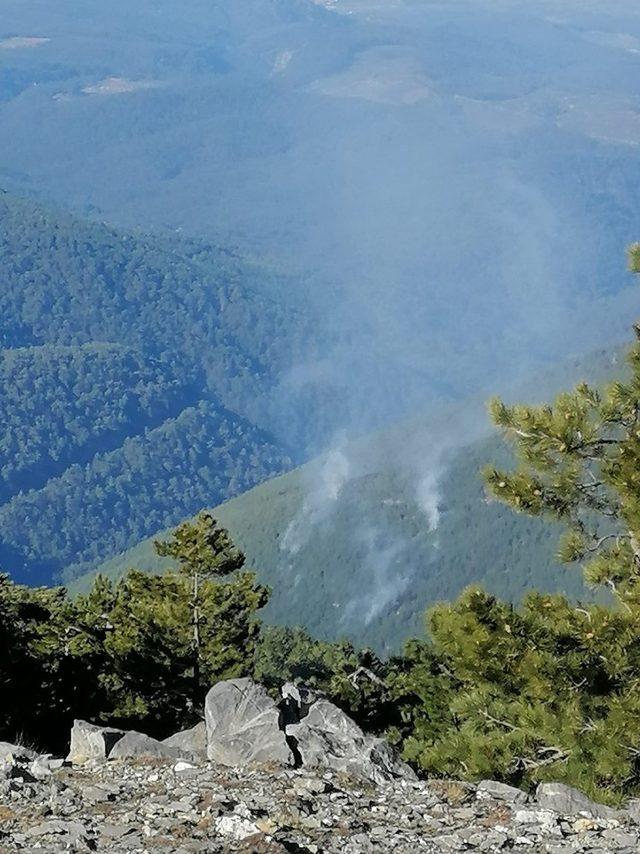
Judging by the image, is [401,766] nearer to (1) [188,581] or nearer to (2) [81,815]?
(2) [81,815]

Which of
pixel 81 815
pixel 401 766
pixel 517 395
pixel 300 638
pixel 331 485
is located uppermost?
pixel 81 815

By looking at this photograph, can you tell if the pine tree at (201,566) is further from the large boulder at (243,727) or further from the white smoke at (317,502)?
the white smoke at (317,502)

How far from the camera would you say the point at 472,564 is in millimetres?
154750

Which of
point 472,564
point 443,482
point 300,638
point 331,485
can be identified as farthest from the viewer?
point 331,485

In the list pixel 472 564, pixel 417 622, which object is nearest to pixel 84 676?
pixel 417 622

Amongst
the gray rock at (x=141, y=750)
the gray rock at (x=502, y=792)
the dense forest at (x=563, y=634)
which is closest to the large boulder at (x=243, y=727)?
the gray rock at (x=141, y=750)

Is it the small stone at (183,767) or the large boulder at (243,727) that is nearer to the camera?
the small stone at (183,767)

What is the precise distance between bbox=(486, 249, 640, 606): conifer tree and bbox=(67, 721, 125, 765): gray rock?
6.21 m

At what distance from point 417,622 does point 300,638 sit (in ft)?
308

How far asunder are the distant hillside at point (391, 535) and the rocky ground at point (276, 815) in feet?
414

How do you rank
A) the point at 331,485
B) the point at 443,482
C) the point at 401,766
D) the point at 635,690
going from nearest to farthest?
the point at 635,690 → the point at 401,766 → the point at 443,482 → the point at 331,485

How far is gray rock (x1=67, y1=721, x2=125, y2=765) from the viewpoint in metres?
15.5

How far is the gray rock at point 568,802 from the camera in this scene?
43.1 feet

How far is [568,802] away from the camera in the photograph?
13344 mm
